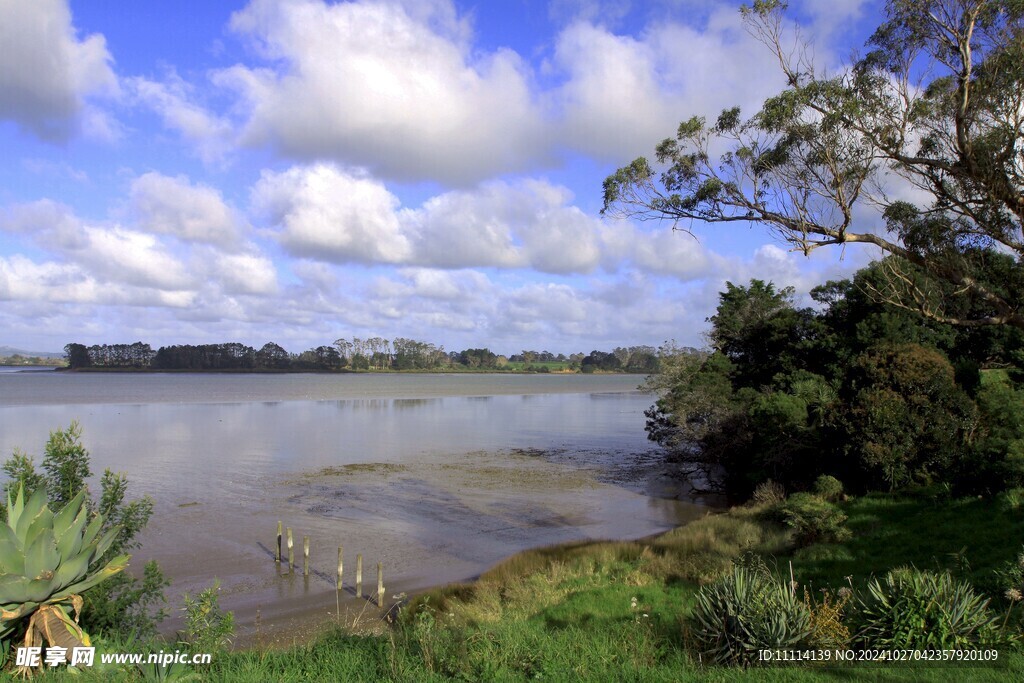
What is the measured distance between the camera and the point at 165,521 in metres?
23.1

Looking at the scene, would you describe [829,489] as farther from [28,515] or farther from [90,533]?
[28,515]

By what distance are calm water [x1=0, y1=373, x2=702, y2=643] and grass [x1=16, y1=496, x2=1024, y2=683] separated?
403 cm

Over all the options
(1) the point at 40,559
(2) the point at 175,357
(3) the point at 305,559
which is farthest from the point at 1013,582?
(2) the point at 175,357

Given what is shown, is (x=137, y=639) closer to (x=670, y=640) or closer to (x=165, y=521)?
(x=670, y=640)

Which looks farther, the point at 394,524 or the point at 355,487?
the point at 355,487

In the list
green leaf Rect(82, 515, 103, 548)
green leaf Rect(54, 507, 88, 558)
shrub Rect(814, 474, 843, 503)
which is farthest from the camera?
shrub Rect(814, 474, 843, 503)

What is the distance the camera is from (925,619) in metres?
6.64

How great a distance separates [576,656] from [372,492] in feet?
77.6

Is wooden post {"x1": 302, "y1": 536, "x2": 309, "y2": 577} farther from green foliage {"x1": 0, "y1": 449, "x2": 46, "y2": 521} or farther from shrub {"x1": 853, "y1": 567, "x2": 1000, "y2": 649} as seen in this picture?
shrub {"x1": 853, "y1": 567, "x2": 1000, "y2": 649}

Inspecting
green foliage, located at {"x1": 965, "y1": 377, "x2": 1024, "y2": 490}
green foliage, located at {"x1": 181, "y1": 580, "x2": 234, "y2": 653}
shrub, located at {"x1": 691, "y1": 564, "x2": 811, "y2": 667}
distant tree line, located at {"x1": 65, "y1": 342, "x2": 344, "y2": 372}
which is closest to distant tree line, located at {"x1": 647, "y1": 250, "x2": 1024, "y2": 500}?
green foliage, located at {"x1": 965, "y1": 377, "x2": 1024, "y2": 490}

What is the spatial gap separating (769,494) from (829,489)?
13.5 ft

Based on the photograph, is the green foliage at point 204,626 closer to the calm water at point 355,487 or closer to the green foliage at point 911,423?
the calm water at point 355,487

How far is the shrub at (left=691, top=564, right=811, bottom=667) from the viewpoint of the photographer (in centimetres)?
661

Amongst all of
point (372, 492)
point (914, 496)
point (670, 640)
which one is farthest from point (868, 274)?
point (372, 492)
